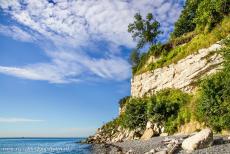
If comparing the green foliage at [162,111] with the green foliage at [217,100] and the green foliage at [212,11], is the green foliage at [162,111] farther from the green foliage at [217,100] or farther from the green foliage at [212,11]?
the green foliage at [212,11]

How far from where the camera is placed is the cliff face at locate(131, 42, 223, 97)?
49.4m

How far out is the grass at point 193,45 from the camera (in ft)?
163

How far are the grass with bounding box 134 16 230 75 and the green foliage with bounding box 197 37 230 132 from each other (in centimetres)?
1425

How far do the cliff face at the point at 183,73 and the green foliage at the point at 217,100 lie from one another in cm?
714

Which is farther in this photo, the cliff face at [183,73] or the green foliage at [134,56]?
the green foliage at [134,56]

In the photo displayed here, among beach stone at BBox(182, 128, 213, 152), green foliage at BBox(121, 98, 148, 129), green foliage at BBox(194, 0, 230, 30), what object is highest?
green foliage at BBox(194, 0, 230, 30)

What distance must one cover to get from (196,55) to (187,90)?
5.73 m

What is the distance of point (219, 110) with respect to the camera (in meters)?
34.9

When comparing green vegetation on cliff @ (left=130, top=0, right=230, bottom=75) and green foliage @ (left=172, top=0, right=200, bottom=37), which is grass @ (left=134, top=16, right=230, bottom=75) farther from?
green foliage @ (left=172, top=0, right=200, bottom=37)

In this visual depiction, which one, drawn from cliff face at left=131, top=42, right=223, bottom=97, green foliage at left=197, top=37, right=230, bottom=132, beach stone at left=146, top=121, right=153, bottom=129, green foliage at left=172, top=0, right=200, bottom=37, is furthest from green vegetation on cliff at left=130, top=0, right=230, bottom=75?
green foliage at left=197, top=37, right=230, bottom=132

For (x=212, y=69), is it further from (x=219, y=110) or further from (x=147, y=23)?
(x=147, y=23)

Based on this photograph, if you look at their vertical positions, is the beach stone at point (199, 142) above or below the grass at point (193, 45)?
below

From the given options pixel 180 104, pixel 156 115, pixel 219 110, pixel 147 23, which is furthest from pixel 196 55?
pixel 147 23

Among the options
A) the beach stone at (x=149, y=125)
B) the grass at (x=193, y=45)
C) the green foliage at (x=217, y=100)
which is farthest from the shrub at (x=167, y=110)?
the green foliage at (x=217, y=100)
